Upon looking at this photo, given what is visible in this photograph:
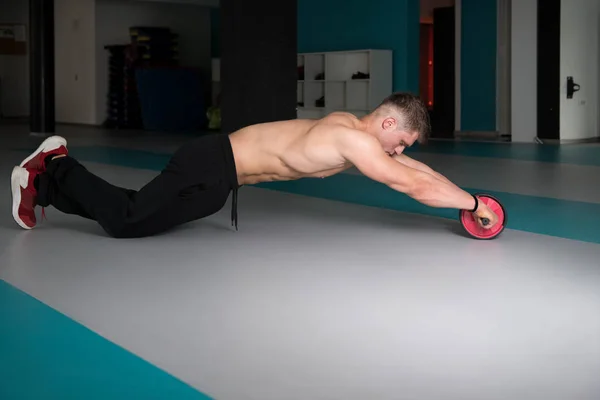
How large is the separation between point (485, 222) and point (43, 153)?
2.30 meters

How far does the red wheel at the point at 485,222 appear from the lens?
4.09m

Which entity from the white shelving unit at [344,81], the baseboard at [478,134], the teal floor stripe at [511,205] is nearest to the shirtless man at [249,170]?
the teal floor stripe at [511,205]

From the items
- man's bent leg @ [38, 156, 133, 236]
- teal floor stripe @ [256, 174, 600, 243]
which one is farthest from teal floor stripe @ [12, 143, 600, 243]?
man's bent leg @ [38, 156, 133, 236]

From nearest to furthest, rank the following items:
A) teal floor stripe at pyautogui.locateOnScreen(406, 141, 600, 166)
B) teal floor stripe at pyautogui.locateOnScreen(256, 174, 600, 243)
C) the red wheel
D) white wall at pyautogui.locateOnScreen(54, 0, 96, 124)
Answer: the red wheel, teal floor stripe at pyautogui.locateOnScreen(256, 174, 600, 243), teal floor stripe at pyautogui.locateOnScreen(406, 141, 600, 166), white wall at pyautogui.locateOnScreen(54, 0, 96, 124)

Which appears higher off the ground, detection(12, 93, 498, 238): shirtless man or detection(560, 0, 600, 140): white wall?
detection(560, 0, 600, 140): white wall

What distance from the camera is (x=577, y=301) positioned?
2955 millimetres

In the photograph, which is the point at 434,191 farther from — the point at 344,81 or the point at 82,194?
the point at 344,81

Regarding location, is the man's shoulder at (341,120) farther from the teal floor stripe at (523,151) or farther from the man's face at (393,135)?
the teal floor stripe at (523,151)

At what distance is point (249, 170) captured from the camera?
411cm

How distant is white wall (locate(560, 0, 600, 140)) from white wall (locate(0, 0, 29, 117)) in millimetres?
14886

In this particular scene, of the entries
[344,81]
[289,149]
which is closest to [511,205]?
[289,149]

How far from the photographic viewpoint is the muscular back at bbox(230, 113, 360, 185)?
3.92 meters

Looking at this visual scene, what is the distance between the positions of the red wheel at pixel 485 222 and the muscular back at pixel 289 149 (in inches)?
26.4

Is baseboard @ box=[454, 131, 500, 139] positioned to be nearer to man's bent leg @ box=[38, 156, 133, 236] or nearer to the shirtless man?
the shirtless man
